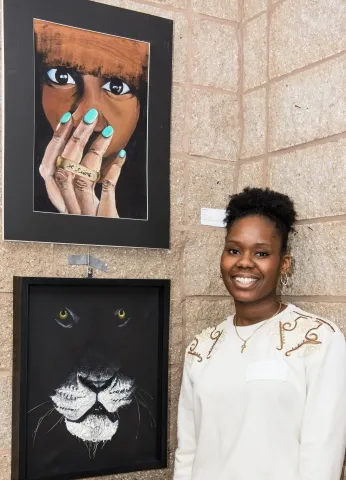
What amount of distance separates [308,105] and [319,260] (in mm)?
428

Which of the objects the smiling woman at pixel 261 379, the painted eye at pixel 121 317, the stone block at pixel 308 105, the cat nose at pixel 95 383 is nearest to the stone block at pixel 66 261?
the painted eye at pixel 121 317

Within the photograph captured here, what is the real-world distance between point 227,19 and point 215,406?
118cm

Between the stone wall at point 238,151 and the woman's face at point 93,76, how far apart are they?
0.14 metres

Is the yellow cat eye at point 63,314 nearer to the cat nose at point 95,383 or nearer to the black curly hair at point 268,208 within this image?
the cat nose at point 95,383

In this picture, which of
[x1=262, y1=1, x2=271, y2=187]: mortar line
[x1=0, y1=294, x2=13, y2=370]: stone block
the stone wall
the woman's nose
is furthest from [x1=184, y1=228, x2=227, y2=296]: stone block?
[x1=0, y1=294, x2=13, y2=370]: stone block

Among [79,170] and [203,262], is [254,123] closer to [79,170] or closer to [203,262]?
[203,262]

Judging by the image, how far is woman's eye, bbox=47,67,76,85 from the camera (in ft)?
5.62

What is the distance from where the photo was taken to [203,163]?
1.97m

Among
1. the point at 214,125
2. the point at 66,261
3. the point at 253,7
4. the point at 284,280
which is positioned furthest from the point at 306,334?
the point at 253,7

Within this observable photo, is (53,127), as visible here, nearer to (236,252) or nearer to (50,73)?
(50,73)

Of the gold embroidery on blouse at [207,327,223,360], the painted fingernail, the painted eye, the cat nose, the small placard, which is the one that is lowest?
the cat nose

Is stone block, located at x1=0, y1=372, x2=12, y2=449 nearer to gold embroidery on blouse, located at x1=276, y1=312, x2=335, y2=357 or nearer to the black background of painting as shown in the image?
the black background of painting

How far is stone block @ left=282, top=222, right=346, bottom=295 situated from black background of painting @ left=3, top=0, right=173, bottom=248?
1.25 feet

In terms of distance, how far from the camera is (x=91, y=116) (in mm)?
1771
